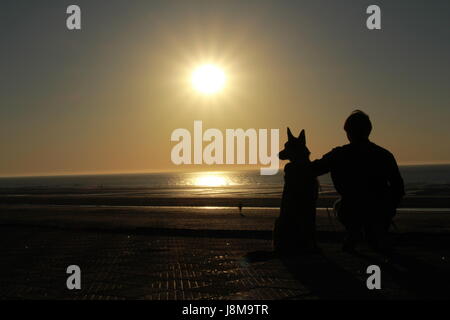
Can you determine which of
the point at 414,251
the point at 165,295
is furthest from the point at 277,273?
the point at 414,251

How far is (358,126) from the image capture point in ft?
30.1

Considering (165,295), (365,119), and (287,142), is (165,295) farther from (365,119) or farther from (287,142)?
(365,119)

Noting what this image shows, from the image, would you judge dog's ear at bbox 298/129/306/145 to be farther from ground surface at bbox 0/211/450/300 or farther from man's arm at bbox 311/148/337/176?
Result: ground surface at bbox 0/211/450/300

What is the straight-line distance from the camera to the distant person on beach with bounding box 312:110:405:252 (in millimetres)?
9078

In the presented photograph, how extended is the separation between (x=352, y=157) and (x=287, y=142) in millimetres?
1197

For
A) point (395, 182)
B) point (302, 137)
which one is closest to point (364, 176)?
point (395, 182)

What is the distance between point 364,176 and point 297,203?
1363mm

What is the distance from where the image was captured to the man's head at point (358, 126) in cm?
914

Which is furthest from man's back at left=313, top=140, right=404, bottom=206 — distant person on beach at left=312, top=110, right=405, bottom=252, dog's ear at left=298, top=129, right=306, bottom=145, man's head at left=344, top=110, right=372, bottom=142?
dog's ear at left=298, top=129, right=306, bottom=145

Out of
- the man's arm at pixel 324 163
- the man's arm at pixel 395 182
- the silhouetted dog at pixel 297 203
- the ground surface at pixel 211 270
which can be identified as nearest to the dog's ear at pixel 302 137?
the silhouetted dog at pixel 297 203

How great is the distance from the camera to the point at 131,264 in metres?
9.71

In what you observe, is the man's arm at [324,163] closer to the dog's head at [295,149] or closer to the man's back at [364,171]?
the man's back at [364,171]

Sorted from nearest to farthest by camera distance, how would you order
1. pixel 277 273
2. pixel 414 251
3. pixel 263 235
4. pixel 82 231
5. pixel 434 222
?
pixel 277 273 → pixel 414 251 → pixel 263 235 → pixel 82 231 → pixel 434 222

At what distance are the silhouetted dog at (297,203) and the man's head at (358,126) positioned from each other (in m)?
0.84
